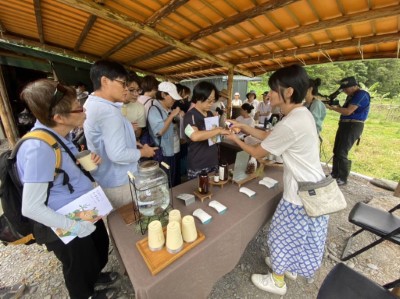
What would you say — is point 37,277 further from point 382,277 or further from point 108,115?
point 382,277

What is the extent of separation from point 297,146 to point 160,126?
5.85 feet

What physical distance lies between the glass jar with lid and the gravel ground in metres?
1.09

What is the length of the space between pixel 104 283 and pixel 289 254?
1794mm

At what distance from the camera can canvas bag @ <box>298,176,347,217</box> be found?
126 cm

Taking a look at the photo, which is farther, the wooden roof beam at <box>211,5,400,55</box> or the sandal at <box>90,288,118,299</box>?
the wooden roof beam at <box>211,5,400,55</box>

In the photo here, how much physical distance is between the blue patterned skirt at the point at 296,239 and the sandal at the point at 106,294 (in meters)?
1.53

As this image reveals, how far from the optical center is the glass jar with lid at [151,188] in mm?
1207

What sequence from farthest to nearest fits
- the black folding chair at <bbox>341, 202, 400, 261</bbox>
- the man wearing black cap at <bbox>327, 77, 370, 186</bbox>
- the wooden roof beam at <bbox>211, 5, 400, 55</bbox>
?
the man wearing black cap at <bbox>327, 77, 370, 186</bbox>, the wooden roof beam at <bbox>211, 5, 400, 55</bbox>, the black folding chair at <bbox>341, 202, 400, 261</bbox>

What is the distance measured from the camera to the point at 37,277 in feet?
6.19

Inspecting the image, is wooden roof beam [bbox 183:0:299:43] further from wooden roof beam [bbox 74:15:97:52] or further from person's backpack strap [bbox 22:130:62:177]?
person's backpack strap [bbox 22:130:62:177]

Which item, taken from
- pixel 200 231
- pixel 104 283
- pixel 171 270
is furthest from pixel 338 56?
pixel 104 283

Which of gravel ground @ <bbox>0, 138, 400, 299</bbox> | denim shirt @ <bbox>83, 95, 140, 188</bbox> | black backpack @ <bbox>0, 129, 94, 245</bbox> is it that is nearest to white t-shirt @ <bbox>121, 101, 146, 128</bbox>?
denim shirt @ <bbox>83, 95, 140, 188</bbox>

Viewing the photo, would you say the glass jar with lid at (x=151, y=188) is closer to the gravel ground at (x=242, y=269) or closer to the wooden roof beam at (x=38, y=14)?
the gravel ground at (x=242, y=269)

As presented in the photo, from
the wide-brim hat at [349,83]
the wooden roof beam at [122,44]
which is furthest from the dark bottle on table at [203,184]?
the wooden roof beam at [122,44]
